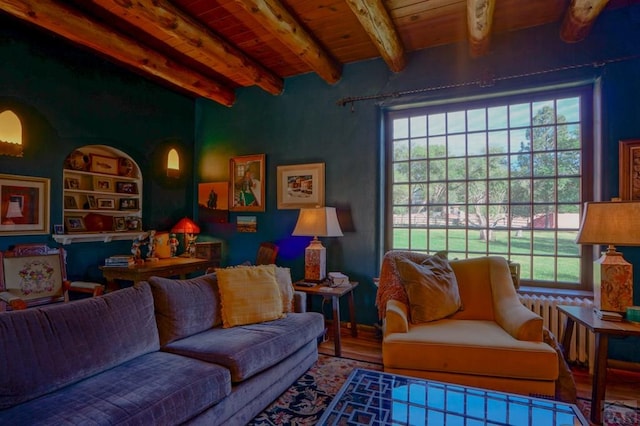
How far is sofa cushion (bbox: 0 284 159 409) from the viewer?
1.37 metres

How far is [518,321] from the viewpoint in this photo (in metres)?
2.08

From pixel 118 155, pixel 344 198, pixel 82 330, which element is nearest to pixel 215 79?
pixel 118 155

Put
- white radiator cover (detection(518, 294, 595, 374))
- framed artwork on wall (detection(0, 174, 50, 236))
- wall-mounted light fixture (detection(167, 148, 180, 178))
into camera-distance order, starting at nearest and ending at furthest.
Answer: white radiator cover (detection(518, 294, 595, 374))
framed artwork on wall (detection(0, 174, 50, 236))
wall-mounted light fixture (detection(167, 148, 180, 178))

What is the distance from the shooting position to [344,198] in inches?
141

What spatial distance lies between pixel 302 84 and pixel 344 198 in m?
1.45

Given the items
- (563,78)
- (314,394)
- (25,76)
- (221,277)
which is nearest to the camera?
(314,394)

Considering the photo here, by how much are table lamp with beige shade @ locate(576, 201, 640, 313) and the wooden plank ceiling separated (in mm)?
1428

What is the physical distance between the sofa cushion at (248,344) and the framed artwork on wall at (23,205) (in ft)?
7.32

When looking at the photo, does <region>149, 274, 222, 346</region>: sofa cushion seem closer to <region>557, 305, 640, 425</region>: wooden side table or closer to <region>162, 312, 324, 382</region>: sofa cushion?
<region>162, 312, 324, 382</region>: sofa cushion

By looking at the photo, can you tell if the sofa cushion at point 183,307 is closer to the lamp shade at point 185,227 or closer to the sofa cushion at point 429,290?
the sofa cushion at point 429,290

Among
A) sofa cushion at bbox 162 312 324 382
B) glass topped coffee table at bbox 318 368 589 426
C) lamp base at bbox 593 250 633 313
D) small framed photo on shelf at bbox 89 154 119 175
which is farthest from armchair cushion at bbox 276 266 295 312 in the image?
small framed photo on shelf at bbox 89 154 119 175

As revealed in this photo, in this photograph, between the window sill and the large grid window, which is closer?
the window sill

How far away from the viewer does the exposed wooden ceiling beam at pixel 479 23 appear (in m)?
2.31

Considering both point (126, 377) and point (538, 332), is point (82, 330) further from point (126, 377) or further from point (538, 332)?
point (538, 332)
